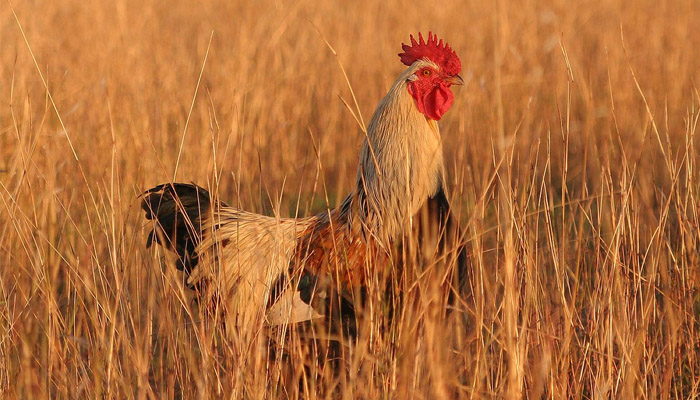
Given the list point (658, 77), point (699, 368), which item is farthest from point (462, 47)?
point (699, 368)

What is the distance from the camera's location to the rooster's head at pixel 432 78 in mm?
3131

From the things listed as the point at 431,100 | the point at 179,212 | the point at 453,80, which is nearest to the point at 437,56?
the point at 453,80

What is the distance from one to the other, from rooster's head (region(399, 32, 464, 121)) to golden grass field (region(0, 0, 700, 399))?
0.15 m

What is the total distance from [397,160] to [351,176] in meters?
2.86

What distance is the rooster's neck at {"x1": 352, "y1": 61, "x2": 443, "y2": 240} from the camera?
303cm

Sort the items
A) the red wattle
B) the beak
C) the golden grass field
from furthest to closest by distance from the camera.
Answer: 1. the beak
2. the red wattle
3. the golden grass field

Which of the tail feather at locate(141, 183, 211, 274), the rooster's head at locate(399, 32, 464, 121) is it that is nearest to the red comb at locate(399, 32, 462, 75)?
the rooster's head at locate(399, 32, 464, 121)

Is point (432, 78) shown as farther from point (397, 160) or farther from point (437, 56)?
point (397, 160)

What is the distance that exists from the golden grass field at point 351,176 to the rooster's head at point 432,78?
15 cm

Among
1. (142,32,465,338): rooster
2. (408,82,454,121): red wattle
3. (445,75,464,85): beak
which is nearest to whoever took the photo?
(142,32,465,338): rooster

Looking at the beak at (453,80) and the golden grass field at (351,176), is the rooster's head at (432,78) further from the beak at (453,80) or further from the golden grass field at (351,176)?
the golden grass field at (351,176)

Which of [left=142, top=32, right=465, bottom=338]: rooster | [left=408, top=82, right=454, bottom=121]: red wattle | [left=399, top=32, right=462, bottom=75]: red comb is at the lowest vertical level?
[left=142, top=32, right=465, bottom=338]: rooster

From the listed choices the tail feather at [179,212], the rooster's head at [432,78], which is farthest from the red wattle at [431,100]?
the tail feather at [179,212]

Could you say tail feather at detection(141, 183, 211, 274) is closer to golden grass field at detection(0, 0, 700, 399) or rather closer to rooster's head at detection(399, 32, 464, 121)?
golden grass field at detection(0, 0, 700, 399)
